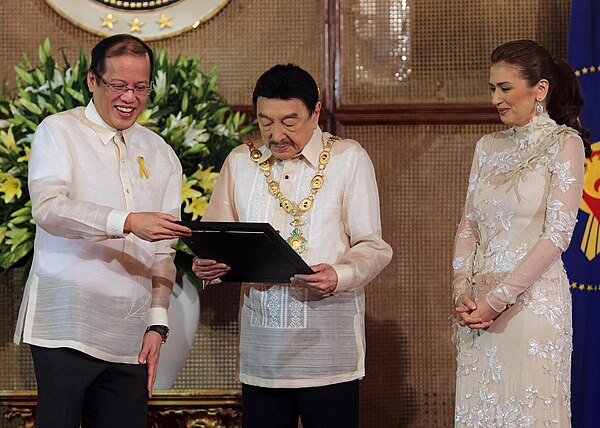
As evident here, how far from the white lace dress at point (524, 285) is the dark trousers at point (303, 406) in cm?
34

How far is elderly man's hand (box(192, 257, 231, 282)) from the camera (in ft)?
8.38

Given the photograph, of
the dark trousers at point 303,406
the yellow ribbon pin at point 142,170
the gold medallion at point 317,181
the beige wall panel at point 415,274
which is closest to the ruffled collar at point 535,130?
the gold medallion at point 317,181

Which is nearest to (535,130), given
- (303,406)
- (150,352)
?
(303,406)

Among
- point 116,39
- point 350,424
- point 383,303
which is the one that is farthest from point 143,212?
point 383,303

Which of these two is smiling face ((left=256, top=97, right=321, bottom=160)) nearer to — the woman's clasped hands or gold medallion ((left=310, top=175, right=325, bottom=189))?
gold medallion ((left=310, top=175, right=325, bottom=189))

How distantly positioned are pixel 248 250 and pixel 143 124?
3.60 ft

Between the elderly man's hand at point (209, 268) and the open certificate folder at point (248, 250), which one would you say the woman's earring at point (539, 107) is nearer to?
the open certificate folder at point (248, 250)

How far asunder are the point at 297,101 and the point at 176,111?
0.91 m

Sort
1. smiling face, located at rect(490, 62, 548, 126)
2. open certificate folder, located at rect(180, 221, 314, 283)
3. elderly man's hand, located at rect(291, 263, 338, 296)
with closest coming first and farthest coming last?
open certificate folder, located at rect(180, 221, 314, 283)
elderly man's hand, located at rect(291, 263, 338, 296)
smiling face, located at rect(490, 62, 548, 126)

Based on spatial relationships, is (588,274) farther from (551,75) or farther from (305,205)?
(305,205)

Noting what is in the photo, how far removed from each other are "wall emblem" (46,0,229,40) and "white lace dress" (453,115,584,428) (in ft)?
6.07

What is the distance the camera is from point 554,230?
8.44 feet

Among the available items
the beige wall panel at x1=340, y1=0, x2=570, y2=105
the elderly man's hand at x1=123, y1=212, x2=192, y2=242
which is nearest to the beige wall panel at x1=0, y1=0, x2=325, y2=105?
the beige wall panel at x1=340, y1=0, x2=570, y2=105

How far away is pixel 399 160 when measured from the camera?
13.3 ft
